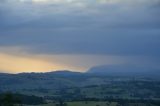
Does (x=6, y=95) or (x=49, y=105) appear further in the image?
(x=49, y=105)

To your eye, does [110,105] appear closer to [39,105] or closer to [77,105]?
[77,105]

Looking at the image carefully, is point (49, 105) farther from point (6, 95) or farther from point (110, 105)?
point (6, 95)

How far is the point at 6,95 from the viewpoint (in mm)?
115688

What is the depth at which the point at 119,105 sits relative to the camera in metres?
198

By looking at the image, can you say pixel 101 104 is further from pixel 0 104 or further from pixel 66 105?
pixel 0 104

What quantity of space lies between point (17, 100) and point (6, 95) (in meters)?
3.58

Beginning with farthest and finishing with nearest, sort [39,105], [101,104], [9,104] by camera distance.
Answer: [101,104], [39,105], [9,104]

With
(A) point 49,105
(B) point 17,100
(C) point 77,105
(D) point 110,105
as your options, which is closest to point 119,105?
(D) point 110,105

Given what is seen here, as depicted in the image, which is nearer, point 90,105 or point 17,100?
point 17,100

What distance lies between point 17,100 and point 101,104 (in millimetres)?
83747

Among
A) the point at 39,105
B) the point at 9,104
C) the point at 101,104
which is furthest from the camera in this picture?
the point at 101,104

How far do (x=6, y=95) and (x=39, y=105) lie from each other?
225ft

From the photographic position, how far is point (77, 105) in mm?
191750

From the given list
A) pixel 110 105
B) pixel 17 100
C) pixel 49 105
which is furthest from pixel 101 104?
pixel 17 100
